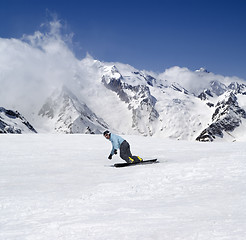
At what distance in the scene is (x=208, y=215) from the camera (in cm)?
434

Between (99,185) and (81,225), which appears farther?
(99,185)

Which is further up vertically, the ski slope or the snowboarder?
the snowboarder

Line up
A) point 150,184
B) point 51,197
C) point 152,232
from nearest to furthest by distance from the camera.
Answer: point 152,232, point 51,197, point 150,184

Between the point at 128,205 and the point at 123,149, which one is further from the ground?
the point at 123,149

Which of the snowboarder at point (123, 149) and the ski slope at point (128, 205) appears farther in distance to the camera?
the snowboarder at point (123, 149)

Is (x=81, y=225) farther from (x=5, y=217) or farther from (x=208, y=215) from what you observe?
(x=208, y=215)

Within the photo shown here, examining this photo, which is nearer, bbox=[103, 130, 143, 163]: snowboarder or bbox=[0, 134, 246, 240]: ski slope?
bbox=[0, 134, 246, 240]: ski slope

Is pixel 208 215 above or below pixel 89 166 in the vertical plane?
below

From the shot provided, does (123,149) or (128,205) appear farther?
(123,149)

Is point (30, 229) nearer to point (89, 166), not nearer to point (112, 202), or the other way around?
point (112, 202)

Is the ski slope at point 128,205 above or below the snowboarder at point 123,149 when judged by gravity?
below

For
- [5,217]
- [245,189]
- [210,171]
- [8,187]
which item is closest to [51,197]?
[5,217]

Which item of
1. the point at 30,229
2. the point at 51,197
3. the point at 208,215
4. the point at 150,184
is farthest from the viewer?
the point at 150,184

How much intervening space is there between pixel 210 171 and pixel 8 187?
6139 mm
